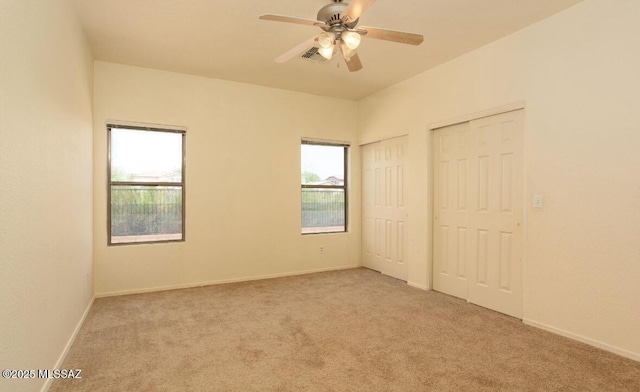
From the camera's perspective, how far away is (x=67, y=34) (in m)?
2.73

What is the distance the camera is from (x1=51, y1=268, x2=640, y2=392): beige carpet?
7.27 ft

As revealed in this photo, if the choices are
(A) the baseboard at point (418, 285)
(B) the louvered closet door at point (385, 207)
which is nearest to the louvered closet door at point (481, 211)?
(A) the baseboard at point (418, 285)

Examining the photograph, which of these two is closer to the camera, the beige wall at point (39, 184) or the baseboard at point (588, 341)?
the beige wall at point (39, 184)

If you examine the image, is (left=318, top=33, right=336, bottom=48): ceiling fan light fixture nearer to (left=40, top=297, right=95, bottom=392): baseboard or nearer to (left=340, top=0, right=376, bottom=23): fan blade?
(left=340, top=0, right=376, bottom=23): fan blade

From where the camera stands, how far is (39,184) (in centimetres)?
201

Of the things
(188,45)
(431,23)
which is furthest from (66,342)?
(431,23)

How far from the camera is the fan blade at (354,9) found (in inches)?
79.2

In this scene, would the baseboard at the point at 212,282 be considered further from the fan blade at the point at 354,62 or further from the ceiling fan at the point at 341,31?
the ceiling fan at the point at 341,31

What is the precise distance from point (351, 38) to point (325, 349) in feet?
7.65

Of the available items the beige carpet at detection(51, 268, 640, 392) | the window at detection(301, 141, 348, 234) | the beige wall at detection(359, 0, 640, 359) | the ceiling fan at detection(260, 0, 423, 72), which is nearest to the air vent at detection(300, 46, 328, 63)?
the ceiling fan at detection(260, 0, 423, 72)

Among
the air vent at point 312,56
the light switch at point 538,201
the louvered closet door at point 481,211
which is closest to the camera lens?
the light switch at point 538,201

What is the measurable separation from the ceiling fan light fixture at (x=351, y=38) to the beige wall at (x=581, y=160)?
1.89m

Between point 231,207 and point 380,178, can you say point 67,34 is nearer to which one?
point 231,207

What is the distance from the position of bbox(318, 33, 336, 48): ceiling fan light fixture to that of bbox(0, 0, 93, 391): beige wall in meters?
1.69
